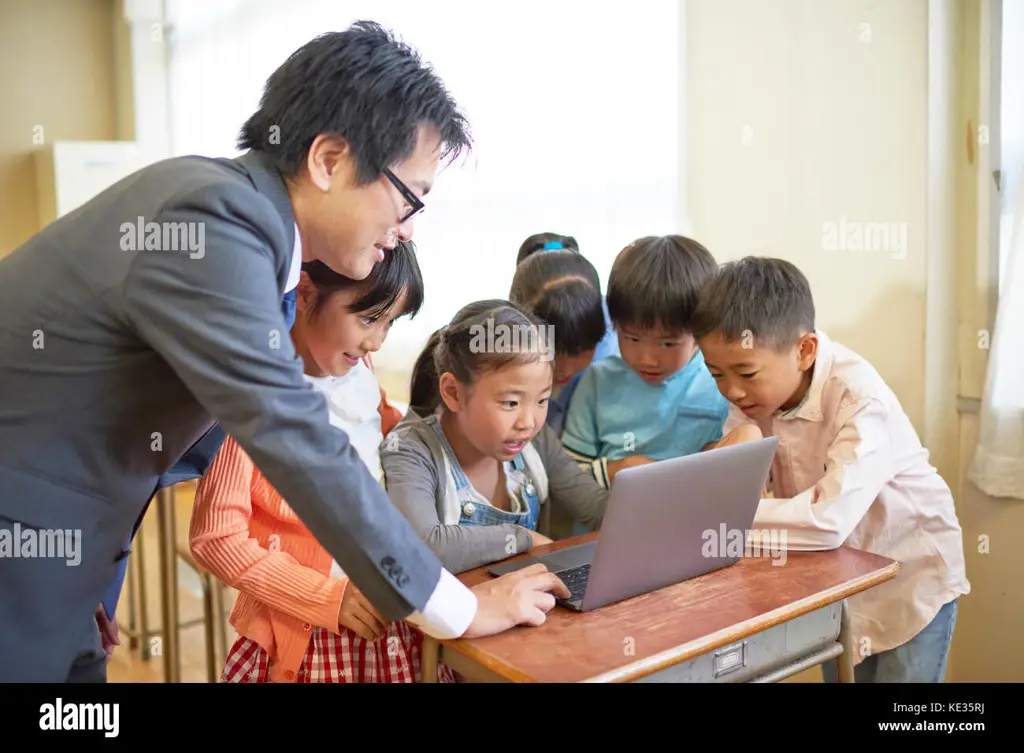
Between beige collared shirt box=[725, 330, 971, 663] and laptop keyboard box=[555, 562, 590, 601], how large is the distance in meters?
0.50

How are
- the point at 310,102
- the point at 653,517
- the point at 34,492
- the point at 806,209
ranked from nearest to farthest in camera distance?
the point at 34,492 → the point at 310,102 → the point at 653,517 → the point at 806,209

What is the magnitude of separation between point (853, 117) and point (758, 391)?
109 cm

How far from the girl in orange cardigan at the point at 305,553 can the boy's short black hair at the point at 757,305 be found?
0.57 m

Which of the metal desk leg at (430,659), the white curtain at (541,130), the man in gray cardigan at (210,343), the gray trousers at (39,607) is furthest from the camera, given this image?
the white curtain at (541,130)

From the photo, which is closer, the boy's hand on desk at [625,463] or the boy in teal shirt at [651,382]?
the boy's hand on desk at [625,463]

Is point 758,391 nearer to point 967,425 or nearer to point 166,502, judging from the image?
point 967,425

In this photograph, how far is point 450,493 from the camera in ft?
5.91

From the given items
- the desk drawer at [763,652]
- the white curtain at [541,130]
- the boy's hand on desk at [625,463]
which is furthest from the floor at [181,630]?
the desk drawer at [763,652]

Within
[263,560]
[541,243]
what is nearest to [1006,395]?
[541,243]

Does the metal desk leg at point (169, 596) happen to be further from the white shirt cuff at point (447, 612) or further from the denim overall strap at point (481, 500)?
the white shirt cuff at point (447, 612)

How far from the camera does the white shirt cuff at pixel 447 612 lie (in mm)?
1215

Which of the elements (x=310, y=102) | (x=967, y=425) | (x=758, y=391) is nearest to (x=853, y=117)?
(x=967, y=425)

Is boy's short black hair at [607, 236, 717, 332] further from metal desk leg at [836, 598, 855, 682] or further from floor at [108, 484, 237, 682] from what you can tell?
floor at [108, 484, 237, 682]
